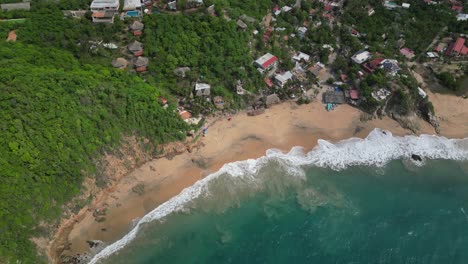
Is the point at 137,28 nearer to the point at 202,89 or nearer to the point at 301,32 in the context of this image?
the point at 202,89

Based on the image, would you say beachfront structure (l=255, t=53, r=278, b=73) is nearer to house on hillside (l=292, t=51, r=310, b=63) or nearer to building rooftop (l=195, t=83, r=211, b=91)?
house on hillside (l=292, t=51, r=310, b=63)

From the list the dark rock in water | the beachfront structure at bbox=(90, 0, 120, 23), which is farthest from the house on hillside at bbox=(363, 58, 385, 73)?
the beachfront structure at bbox=(90, 0, 120, 23)

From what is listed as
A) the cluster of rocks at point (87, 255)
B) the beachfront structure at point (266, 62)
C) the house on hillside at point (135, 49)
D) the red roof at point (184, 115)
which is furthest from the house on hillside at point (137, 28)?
the cluster of rocks at point (87, 255)

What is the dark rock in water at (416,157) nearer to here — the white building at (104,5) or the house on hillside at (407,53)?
the house on hillside at (407,53)

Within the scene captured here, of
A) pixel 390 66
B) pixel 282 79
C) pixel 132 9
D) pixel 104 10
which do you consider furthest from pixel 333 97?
pixel 104 10

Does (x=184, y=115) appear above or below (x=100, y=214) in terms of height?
above

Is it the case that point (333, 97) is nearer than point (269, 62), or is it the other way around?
point (333, 97)
